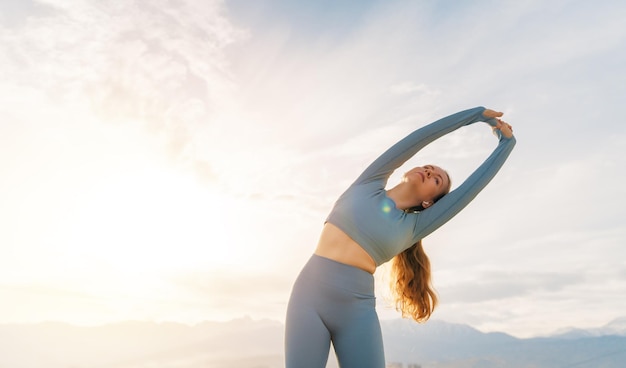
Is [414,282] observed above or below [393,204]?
below

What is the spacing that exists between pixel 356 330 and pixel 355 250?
2.53ft

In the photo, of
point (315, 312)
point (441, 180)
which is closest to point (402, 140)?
point (441, 180)

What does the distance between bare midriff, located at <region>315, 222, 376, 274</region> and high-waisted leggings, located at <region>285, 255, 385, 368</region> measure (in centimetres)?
7

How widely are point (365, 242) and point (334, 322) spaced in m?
0.83

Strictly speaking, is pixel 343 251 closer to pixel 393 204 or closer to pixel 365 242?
pixel 365 242

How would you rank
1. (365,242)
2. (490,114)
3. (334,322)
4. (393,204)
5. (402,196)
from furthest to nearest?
(490,114), (402,196), (393,204), (365,242), (334,322)

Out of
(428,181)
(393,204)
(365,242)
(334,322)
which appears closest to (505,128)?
(428,181)

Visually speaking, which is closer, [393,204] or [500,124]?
[393,204]

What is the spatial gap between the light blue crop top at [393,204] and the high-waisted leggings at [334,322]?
1.26 ft

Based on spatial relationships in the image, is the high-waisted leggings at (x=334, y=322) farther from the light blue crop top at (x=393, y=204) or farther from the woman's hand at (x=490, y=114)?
the woman's hand at (x=490, y=114)

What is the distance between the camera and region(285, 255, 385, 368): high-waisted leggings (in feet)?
17.1

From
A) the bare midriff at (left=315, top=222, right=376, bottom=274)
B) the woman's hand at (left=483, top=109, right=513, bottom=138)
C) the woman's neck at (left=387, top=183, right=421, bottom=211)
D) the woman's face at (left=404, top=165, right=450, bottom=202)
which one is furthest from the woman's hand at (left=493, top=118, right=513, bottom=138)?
the bare midriff at (left=315, top=222, right=376, bottom=274)

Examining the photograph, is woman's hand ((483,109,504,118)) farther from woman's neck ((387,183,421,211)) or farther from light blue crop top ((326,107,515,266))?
woman's neck ((387,183,421,211))

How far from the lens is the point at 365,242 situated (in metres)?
5.41
